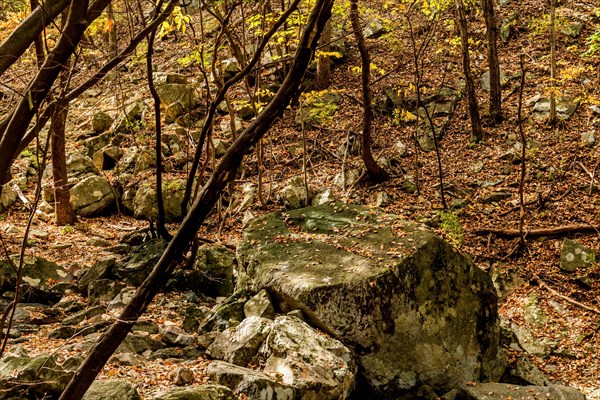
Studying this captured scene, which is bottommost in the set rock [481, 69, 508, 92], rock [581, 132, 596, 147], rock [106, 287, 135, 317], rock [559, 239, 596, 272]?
rock [559, 239, 596, 272]

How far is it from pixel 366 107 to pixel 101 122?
890 cm

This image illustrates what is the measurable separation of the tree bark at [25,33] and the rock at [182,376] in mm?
2961

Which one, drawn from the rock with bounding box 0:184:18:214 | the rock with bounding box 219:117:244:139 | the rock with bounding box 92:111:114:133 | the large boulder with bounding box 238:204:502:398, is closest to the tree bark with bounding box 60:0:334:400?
the large boulder with bounding box 238:204:502:398

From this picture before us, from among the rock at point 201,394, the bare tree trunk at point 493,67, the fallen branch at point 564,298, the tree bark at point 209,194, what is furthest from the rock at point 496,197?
the tree bark at point 209,194

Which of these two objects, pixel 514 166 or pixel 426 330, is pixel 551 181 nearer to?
pixel 514 166

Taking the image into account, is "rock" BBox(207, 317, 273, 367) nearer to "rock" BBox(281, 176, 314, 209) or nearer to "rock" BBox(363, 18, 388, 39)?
"rock" BBox(281, 176, 314, 209)

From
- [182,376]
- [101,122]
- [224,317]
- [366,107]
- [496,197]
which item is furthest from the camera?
[101,122]

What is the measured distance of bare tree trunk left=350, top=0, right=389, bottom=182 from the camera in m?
9.79

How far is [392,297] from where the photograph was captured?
5383 mm

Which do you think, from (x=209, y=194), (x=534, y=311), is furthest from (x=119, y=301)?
(x=534, y=311)

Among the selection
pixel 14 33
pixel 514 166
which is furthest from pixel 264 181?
pixel 14 33

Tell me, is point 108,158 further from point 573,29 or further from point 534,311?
point 573,29

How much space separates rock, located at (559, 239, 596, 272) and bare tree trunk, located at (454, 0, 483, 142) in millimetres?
4500

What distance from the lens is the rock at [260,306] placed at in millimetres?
5645
